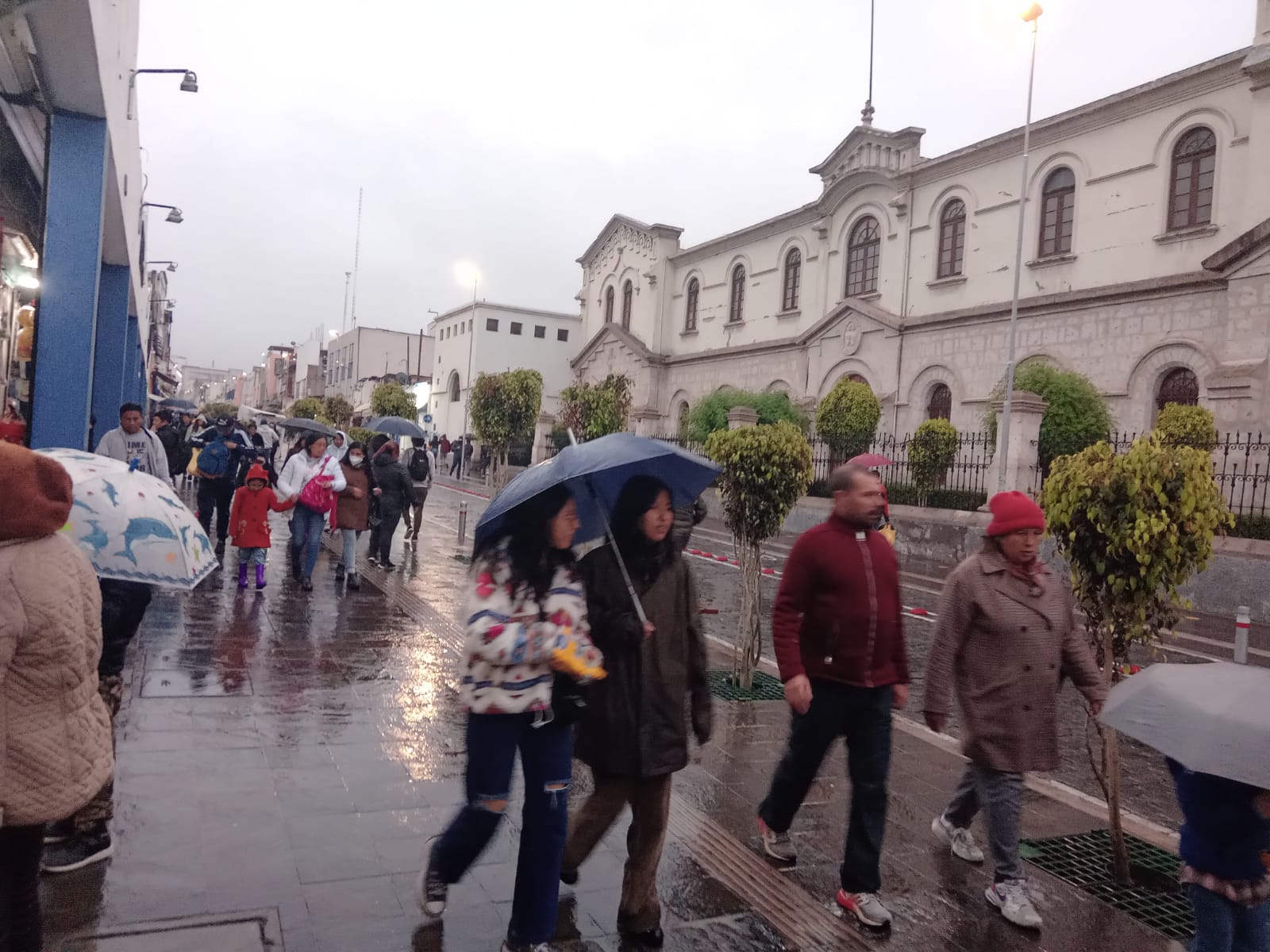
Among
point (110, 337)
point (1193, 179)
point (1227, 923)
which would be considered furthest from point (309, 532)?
point (1193, 179)

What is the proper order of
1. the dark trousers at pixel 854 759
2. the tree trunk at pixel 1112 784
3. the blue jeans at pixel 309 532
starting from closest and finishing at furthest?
the dark trousers at pixel 854 759, the tree trunk at pixel 1112 784, the blue jeans at pixel 309 532

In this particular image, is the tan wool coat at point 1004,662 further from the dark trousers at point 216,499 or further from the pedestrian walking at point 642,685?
the dark trousers at point 216,499

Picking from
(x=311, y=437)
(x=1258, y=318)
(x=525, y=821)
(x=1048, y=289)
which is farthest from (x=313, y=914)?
(x=1048, y=289)

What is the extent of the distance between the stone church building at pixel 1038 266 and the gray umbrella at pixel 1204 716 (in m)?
18.0

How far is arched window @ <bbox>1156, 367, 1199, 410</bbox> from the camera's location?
66.7 feet

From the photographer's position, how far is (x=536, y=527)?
3.35m

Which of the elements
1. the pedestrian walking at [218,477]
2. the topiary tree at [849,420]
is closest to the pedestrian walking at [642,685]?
the pedestrian walking at [218,477]

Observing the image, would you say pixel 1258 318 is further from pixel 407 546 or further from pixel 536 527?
pixel 536 527

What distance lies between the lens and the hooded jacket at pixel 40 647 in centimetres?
265

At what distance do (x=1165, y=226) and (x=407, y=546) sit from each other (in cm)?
1745

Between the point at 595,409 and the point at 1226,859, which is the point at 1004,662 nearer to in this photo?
the point at 1226,859

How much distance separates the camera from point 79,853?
3850 mm

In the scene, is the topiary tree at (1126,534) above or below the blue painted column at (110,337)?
below

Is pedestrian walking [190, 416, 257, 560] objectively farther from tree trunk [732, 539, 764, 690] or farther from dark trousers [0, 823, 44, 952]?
dark trousers [0, 823, 44, 952]
